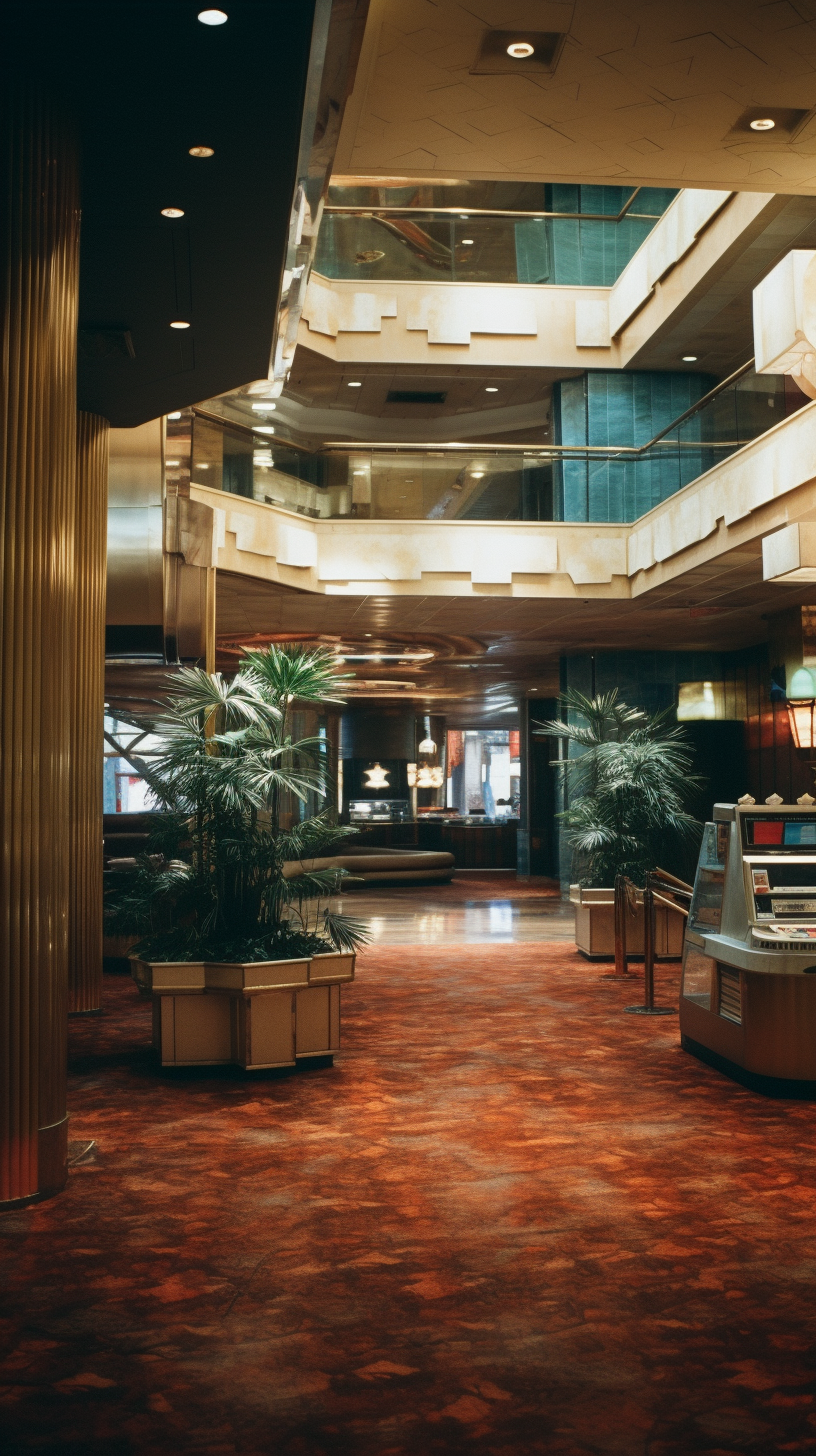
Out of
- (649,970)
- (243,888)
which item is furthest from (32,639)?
(649,970)

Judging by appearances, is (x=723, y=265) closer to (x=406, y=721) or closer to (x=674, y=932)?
(x=674, y=932)

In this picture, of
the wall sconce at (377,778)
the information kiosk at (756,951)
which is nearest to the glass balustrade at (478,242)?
the information kiosk at (756,951)

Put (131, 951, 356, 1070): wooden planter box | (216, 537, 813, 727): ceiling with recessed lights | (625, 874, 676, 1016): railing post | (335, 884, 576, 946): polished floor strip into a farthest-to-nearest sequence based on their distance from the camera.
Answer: (216, 537, 813, 727): ceiling with recessed lights, (335, 884, 576, 946): polished floor strip, (625, 874, 676, 1016): railing post, (131, 951, 356, 1070): wooden planter box

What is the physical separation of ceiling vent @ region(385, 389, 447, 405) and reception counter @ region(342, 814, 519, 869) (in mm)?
8815

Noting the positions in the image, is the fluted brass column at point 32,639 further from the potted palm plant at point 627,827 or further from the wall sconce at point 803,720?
the potted palm plant at point 627,827

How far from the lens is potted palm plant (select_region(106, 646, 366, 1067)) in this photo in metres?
6.28

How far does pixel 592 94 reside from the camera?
5.59 metres

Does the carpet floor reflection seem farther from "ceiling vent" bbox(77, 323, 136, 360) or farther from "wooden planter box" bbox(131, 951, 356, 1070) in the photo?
"ceiling vent" bbox(77, 323, 136, 360)

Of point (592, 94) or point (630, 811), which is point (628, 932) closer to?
point (630, 811)

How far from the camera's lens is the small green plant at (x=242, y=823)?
6.45 m

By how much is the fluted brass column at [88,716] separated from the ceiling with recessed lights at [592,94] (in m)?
2.72

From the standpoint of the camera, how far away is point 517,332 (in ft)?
50.8

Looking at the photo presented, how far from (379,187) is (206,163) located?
1264cm

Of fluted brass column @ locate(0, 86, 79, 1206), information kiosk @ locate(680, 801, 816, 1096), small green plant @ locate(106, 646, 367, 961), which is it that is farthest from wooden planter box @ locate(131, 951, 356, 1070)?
information kiosk @ locate(680, 801, 816, 1096)
